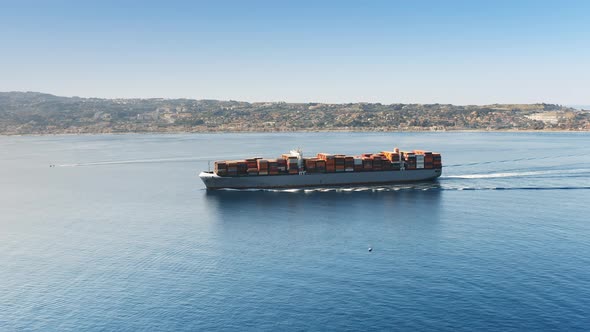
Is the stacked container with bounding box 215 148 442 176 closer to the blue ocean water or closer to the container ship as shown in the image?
the container ship

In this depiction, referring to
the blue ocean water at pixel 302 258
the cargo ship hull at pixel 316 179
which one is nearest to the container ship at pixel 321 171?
the cargo ship hull at pixel 316 179

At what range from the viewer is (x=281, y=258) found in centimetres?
5972

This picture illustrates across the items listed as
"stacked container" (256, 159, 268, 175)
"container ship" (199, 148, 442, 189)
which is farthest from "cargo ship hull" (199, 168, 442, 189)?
"stacked container" (256, 159, 268, 175)

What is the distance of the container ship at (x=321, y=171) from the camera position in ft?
359

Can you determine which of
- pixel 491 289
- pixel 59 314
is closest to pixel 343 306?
pixel 491 289

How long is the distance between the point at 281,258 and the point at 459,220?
32902 mm

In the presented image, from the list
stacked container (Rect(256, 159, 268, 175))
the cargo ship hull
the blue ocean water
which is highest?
stacked container (Rect(256, 159, 268, 175))

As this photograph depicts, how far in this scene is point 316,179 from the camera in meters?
113

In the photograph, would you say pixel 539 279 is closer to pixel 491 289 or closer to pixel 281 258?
pixel 491 289

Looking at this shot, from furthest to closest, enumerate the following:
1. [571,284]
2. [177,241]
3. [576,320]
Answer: [177,241] → [571,284] → [576,320]

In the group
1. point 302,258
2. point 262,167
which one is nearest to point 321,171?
point 262,167

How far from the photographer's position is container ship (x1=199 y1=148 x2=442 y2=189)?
10944 centimetres

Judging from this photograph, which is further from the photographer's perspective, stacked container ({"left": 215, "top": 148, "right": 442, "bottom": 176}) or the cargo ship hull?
stacked container ({"left": 215, "top": 148, "right": 442, "bottom": 176})

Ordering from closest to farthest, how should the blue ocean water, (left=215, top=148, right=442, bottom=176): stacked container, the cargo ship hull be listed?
the blue ocean water → the cargo ship hull → (left=215, top=148, right=442, bottom=176): stacked container
